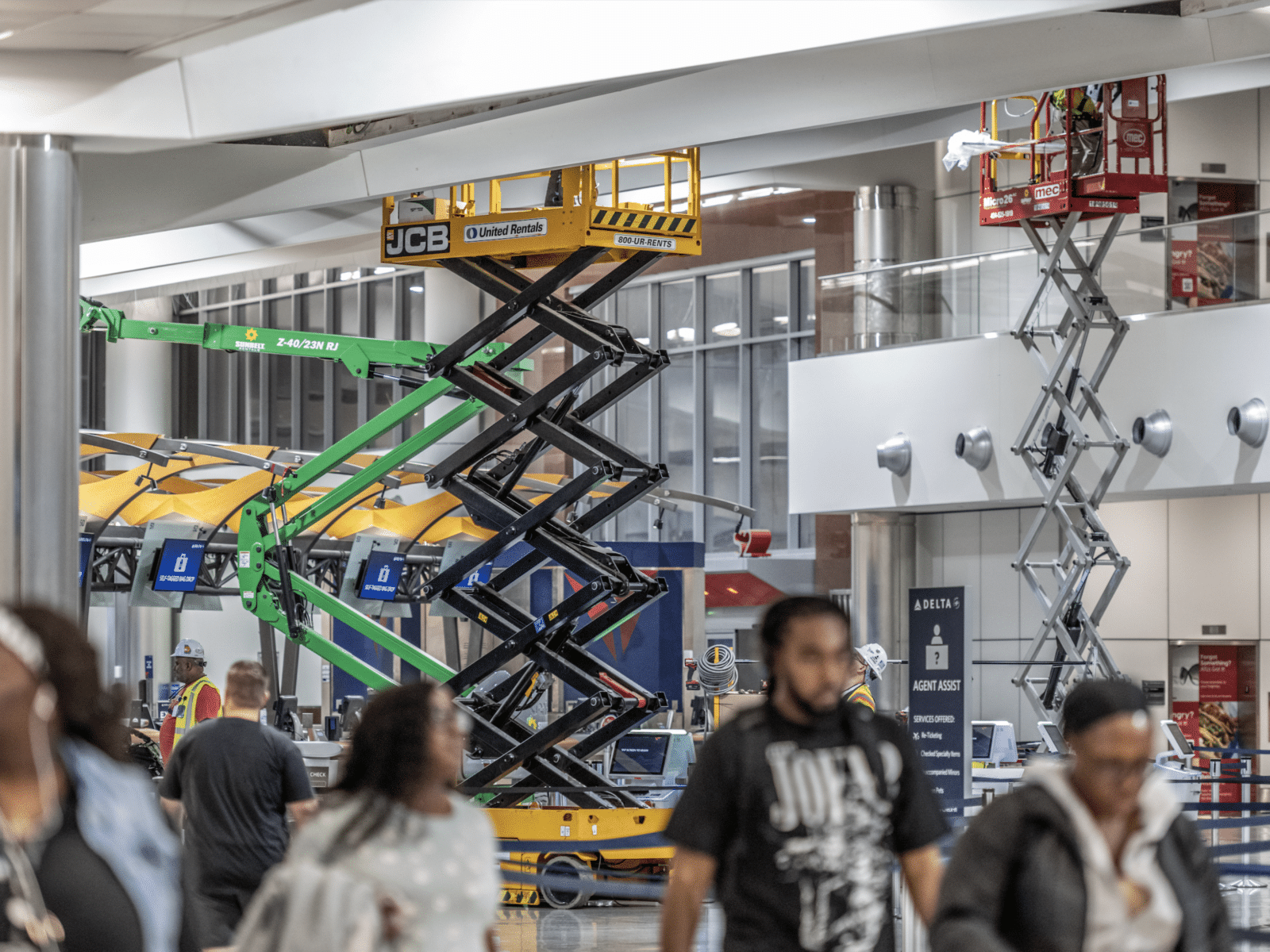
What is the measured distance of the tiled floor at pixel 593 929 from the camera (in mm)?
11570

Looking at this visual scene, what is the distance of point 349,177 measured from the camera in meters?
13.2

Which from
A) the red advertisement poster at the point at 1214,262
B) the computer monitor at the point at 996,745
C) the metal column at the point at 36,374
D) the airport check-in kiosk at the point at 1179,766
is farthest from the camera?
the red advertisement poster at the point at 1214,262

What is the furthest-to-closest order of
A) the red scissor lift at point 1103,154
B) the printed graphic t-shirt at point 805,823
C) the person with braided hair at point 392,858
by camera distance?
the red scissor lift at point 1103,154 < the printed graphic t-shirt at point 805,823 < the person with braided hair at point 392,858

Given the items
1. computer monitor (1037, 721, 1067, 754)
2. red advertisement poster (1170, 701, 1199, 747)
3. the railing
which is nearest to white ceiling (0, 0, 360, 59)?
computer monitor (1037, 721, 1067, 754)

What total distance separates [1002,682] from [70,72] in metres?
20.5

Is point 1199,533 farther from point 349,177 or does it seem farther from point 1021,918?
point 1021,918

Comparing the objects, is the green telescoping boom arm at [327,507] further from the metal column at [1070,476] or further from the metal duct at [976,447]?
the metal duct at [976,447]

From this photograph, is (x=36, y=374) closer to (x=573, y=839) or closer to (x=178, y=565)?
(x=573, y=839)

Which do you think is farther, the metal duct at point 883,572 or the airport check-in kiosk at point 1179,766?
the metal duct at point 883,572

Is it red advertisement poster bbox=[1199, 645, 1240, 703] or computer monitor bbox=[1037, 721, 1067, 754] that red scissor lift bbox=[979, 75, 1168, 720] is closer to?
computer monitor bbox=[1037, 721, 1067, 754]

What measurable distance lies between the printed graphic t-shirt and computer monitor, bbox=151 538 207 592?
764 inches

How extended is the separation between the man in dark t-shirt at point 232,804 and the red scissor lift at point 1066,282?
11016 millimetres

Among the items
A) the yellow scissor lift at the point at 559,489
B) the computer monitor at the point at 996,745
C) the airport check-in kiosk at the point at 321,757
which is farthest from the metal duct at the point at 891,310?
the airport check-in kiosk at the point at 321,757

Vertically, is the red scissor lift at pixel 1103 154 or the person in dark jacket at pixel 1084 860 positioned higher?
the red scissor lift at pixel 1103 154
